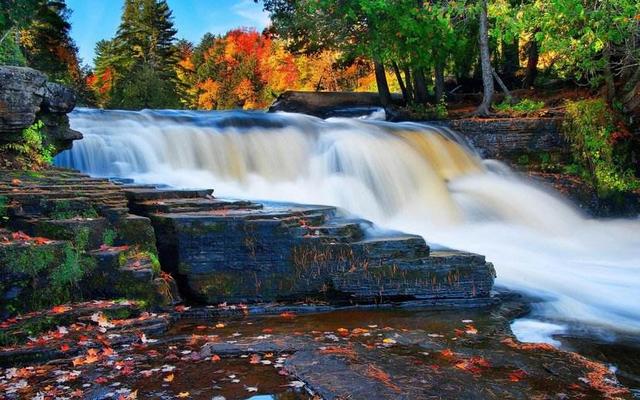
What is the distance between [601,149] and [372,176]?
6118mm

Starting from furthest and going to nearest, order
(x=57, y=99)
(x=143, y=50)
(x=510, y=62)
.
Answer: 1. (x=143, y=50)
2. (x=510, y=62)
3. (x=57, y=99)

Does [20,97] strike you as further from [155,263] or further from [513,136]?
[513,136]

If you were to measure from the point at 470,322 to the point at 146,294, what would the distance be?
3.77m

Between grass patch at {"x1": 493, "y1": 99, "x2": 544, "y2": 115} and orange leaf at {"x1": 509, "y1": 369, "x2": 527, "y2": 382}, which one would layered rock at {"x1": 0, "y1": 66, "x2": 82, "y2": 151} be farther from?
grass patch at {"x1": 493, "y1": 99, "x2": 544, "y2": 115}

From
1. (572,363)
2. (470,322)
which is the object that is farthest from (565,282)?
(572,363)

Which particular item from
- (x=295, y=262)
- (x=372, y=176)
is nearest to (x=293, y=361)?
(x=295, y=262)

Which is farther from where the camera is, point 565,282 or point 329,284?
point 565,282

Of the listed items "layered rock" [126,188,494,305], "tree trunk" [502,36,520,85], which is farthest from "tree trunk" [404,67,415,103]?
"layered rock" [126,188,494,305]

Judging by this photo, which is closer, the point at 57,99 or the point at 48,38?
the point at 57,99

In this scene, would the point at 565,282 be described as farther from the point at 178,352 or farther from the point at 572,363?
the point at 178,352

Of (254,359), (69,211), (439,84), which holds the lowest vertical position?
(254,359)

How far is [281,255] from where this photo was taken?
677 centimetres

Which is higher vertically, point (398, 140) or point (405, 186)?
point (398, 140)

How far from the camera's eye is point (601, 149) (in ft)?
44.4
